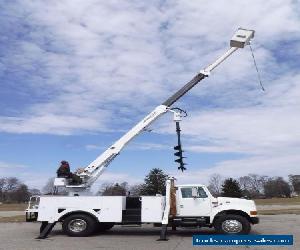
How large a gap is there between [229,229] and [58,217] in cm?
623

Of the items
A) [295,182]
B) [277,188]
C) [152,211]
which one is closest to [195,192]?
[152,211]

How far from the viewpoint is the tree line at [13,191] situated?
5005 inches

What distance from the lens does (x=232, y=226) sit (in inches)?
657

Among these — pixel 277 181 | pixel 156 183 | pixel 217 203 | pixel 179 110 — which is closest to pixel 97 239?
pixel 217 203

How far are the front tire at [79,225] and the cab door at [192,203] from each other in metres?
3.29

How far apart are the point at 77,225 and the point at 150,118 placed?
208 inches

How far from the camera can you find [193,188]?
1789cm

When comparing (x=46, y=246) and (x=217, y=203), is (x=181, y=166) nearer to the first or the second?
(x=217, y=203)

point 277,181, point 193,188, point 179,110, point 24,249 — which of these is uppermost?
point 277,181

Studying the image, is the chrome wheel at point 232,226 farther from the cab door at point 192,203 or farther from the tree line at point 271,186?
the tree line at point 271,186

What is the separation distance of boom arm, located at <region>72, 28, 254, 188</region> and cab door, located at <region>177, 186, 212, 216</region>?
3230mm

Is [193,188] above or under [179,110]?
under

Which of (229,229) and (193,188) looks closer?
(229,229)

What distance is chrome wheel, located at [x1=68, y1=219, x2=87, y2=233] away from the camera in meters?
17.4
